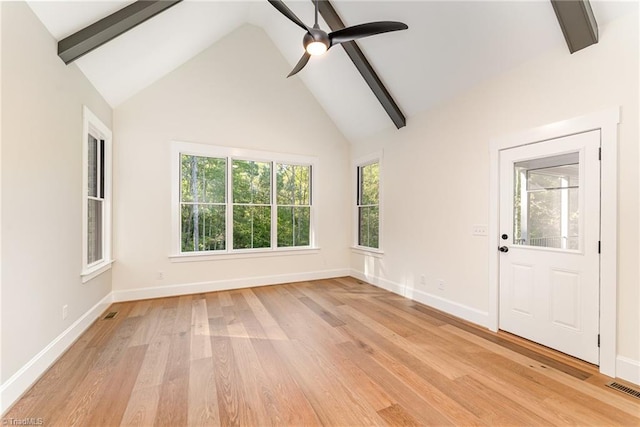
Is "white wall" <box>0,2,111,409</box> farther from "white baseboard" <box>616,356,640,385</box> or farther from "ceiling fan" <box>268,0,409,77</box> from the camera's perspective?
"white baseboard" <box>616,356,640,385</box>

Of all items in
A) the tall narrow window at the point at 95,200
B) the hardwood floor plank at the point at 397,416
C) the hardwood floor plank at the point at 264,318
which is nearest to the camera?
Answer: the hardwood floor plank at the point at 397,416

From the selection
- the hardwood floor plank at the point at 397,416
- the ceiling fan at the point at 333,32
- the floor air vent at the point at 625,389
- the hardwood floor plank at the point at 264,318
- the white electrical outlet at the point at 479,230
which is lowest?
the hardwood floor plank at the point at 264,318

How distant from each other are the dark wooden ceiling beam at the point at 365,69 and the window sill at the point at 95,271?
164 inches

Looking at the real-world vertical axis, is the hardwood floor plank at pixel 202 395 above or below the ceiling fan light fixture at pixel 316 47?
below

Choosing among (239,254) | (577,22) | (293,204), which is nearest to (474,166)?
(577,22)

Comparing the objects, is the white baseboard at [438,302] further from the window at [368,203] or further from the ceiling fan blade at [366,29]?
the ceiling fan blade at [366,29]

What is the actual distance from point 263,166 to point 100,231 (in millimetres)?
2595

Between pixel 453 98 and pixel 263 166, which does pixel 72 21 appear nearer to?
pixel 263 166

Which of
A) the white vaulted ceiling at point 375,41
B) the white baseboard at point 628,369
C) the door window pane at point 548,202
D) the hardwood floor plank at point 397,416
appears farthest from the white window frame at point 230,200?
the white baseboard at point 628,369

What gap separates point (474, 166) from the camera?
3332 millimetres

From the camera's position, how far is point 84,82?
119 inches

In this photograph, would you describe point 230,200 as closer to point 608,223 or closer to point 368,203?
point 368,203

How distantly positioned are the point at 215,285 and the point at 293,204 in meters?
1.99

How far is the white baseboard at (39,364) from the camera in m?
1.80
